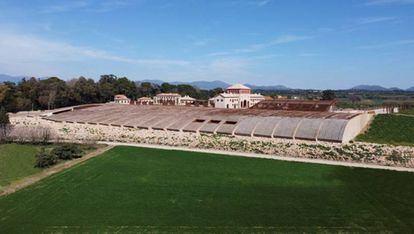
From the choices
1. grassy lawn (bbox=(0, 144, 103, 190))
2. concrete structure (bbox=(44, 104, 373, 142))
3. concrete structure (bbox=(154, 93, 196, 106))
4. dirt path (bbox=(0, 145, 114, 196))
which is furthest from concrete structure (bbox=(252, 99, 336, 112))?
dirt path (bbox=(0, 145, 114, 196))

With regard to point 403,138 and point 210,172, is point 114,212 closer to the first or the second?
point 210,172

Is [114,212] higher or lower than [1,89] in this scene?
lower

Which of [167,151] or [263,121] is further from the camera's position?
[263,121]

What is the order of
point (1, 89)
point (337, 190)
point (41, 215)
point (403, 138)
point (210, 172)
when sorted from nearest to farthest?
point (41, 215), point (337, 190), point (210, 172), point (403, 138), point (1, 89)

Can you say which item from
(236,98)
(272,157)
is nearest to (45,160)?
(272,157)

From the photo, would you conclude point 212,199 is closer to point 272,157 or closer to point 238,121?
point 272,157

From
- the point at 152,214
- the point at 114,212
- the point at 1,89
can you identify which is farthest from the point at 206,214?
the point at 1,89
